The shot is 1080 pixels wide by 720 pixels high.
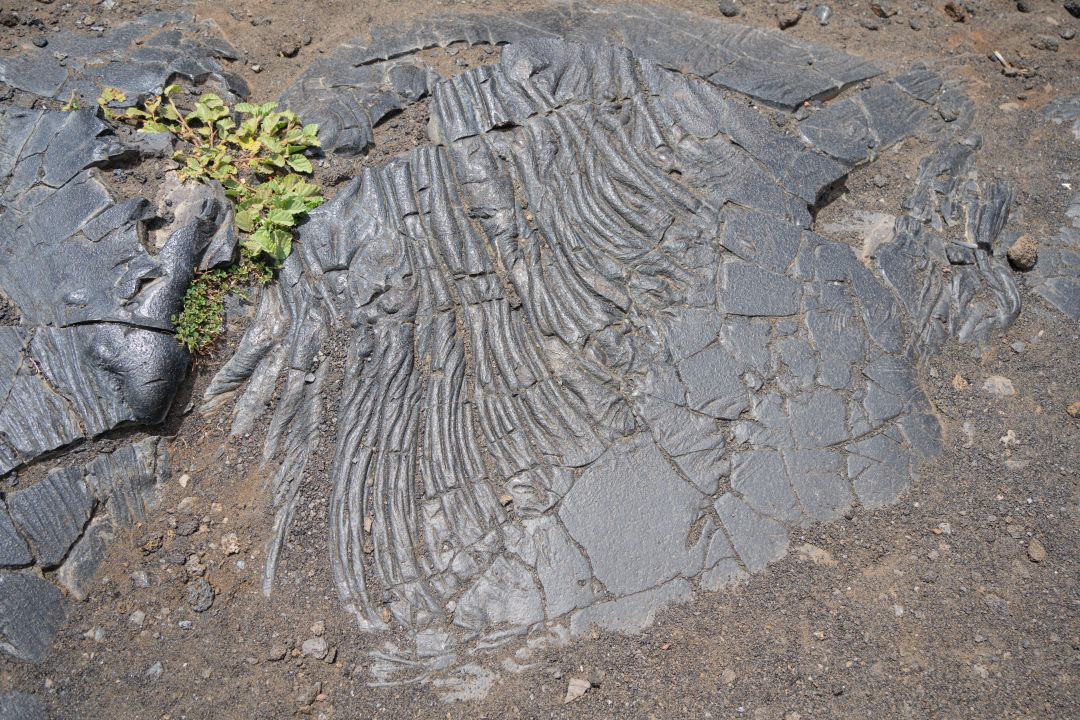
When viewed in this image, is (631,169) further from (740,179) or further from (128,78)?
(128,78)

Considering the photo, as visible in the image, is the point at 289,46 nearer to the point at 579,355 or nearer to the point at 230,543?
the point at 579,355

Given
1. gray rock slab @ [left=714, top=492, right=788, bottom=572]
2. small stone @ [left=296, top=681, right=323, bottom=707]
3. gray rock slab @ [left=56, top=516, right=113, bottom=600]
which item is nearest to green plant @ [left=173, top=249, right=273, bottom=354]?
gray rock slab @ [left=56, top=516, right=113, bottom=600]

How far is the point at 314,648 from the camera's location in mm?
2887

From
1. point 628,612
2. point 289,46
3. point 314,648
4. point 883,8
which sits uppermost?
point 289,46

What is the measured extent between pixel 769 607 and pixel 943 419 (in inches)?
50.0

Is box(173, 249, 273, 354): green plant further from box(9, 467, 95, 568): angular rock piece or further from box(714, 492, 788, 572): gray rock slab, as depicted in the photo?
box(714, 492, 788, 572): gray rock slab

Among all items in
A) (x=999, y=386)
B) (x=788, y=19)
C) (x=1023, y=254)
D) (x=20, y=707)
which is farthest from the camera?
(x=788, y=19)

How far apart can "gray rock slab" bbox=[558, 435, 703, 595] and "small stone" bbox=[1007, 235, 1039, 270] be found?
222 cm

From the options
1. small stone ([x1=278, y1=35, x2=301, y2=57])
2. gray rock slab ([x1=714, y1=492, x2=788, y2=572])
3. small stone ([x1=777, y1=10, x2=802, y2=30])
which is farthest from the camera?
small stone ([x1=777, y1=10, x2=802, y2=30])

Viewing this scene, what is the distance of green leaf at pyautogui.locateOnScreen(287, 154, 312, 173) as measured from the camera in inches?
141

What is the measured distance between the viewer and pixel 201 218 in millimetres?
3328

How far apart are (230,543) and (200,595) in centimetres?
23

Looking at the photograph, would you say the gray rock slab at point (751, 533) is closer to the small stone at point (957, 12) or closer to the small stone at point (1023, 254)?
the small stone at point (1023, 254)

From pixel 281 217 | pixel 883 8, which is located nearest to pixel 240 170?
pixel 281 217
